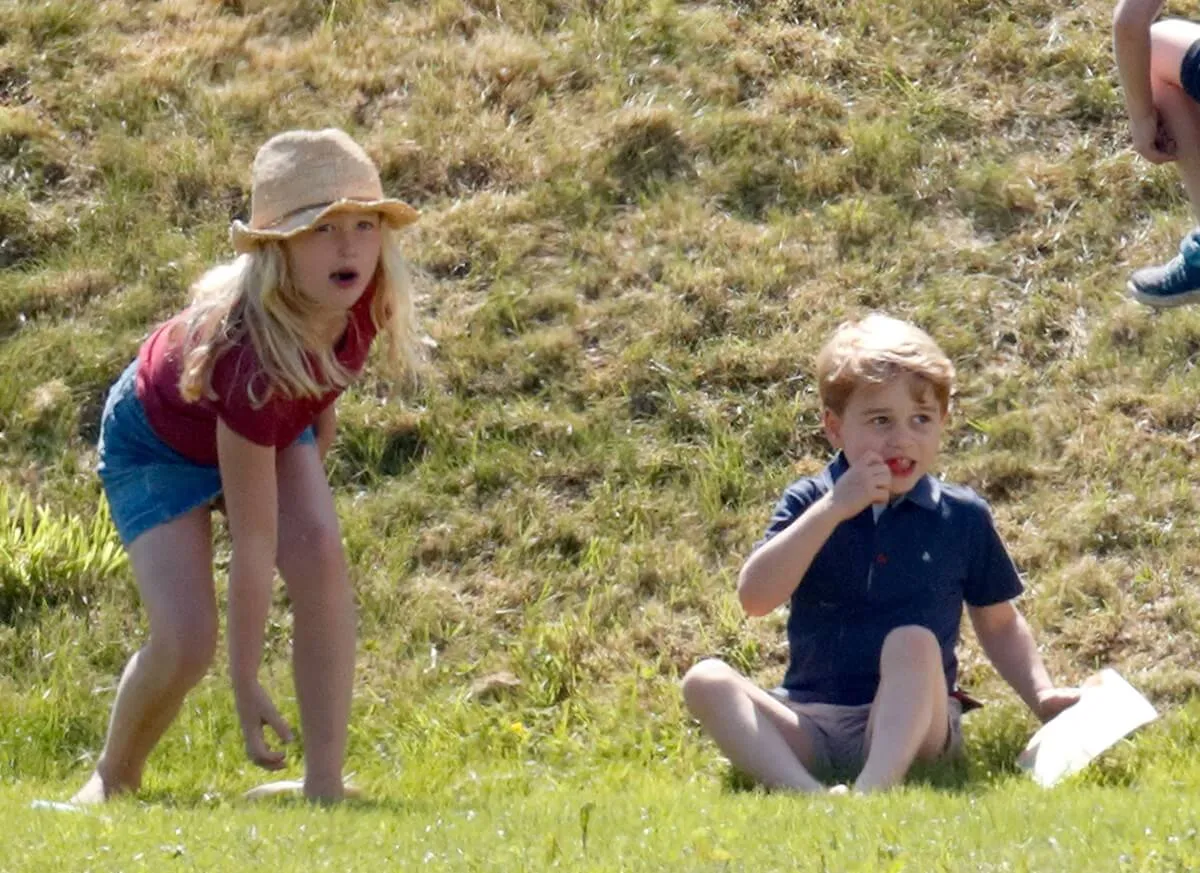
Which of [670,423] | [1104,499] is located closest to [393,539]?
[670,423]

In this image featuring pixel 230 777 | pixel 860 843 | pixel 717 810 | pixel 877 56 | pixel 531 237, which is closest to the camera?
pixel 860 843

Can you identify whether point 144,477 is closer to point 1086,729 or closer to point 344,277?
point 344,277

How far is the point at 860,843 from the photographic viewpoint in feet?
12.7

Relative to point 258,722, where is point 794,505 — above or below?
above

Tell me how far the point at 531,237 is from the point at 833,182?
3.73 ft

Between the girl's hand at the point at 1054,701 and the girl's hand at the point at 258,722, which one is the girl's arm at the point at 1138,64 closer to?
the girl's hand at the point at 1054,701

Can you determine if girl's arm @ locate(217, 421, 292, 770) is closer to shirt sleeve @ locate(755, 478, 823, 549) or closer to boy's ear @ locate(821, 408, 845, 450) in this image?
shirt sleeve @ locate(755, 478, 823, 549)

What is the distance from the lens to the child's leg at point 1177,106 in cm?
475

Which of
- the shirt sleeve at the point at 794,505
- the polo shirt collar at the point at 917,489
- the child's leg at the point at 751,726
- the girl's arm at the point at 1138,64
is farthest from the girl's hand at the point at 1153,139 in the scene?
the child's leg at the point at 751,726

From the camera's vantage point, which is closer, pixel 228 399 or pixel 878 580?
pixel 228 399

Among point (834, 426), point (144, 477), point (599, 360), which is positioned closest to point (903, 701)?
point (834, 426)

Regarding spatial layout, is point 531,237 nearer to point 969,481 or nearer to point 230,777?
point 969,481

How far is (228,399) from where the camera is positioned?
15.4 feet

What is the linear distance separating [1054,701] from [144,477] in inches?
90.7
